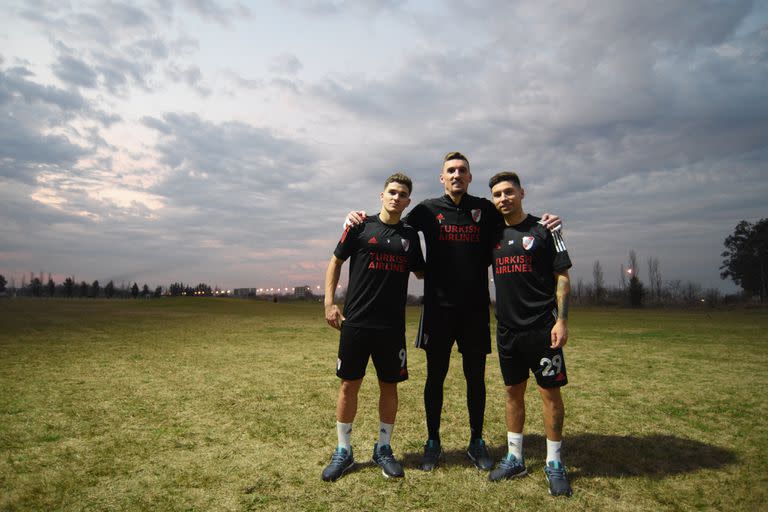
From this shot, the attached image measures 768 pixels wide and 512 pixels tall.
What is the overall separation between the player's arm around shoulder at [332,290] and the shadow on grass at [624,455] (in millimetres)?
1573

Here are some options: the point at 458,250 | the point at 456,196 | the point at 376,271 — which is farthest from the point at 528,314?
the point at 376,271

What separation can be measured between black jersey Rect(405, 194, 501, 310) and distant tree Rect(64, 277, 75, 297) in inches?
6031

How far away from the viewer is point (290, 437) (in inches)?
189

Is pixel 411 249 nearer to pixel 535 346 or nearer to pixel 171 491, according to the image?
pixel 535 346

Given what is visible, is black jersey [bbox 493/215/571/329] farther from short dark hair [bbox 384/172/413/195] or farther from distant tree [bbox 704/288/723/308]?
distant tree [bbox 704/288/723/308]

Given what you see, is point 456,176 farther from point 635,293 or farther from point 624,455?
point 635,293

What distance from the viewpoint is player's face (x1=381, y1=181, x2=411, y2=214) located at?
4.01 meters

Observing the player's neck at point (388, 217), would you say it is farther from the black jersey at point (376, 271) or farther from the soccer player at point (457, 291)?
the soccer player at point (457, 291)

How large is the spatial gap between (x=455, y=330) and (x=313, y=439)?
213cm

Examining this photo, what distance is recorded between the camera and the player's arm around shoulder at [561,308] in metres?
3.58

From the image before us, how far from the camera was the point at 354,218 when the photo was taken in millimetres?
4102

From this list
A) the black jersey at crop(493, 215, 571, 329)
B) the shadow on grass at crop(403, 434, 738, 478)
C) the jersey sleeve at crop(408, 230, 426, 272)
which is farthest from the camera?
the jersey sleeve at crop(408, 230, 426, 272)

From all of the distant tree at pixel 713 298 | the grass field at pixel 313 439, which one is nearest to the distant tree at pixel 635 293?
the distant tree at pixel 713 298

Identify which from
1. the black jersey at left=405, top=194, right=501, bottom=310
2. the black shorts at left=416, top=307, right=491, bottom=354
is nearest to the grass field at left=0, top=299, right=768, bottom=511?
the black shorts at left=416, top=307, right=491, bottom=354
